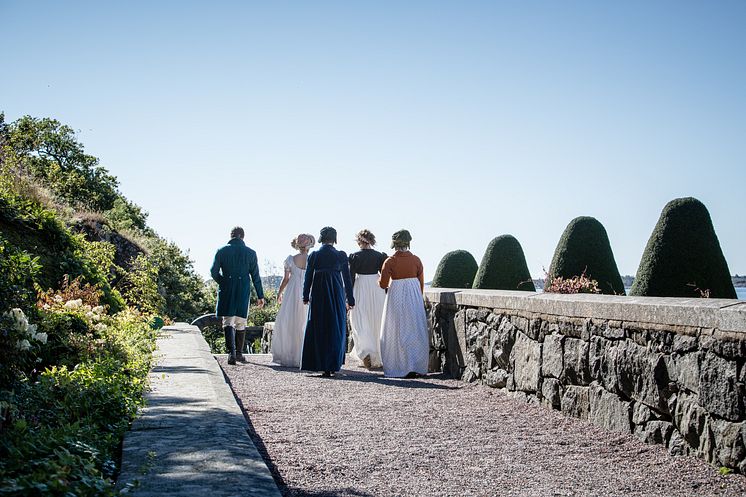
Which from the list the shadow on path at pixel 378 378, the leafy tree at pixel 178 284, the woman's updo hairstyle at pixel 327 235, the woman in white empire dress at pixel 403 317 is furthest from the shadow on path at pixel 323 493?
the leafy tree at pixel 178 284

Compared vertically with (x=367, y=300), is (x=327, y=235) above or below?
above

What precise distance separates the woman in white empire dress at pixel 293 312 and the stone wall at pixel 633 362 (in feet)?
11.0

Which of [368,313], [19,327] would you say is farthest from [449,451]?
[368,313]

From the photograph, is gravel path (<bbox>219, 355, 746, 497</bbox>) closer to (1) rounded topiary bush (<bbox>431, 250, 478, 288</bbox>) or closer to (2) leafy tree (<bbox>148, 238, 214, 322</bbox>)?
(1) rounded topiary bush (<bbox>431, 250, 478, 288</bbox>)

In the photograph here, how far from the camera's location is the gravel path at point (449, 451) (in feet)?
13.5

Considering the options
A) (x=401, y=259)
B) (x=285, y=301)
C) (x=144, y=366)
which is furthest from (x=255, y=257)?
(x=144, y=366)

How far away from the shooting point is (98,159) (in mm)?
34031

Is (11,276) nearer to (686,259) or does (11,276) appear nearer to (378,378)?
(378,378)

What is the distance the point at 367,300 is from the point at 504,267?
3.58 metres

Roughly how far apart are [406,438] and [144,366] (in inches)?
105

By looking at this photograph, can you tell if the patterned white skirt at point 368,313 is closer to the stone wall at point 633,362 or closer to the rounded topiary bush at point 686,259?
the stone wall at point 633,362

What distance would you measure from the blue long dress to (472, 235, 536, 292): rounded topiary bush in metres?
4.42

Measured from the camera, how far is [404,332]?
9.23 meters

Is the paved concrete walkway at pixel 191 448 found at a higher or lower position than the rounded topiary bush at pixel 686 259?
lower
